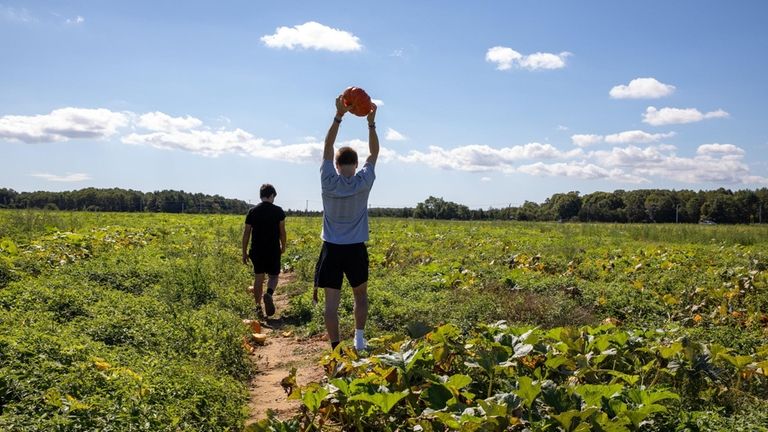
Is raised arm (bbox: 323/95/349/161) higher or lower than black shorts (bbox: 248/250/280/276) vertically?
higher

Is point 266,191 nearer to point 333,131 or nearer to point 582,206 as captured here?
point 333,131

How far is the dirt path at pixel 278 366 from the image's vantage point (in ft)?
14.7

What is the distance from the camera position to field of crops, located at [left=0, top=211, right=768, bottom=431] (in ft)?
11.1

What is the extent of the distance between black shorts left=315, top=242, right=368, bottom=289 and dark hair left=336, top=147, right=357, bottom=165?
30.2 inches

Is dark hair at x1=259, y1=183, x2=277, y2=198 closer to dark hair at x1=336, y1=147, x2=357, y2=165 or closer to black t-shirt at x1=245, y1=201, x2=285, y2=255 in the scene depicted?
black t-shirt at x1=245, y1=201, x2=285, y2=255

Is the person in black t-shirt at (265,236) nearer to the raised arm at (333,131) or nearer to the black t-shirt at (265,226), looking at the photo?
the black t-shirt at (265,226)

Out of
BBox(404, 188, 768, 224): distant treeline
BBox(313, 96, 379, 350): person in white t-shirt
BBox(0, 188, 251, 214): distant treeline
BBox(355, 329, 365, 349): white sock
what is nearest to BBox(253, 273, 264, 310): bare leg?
BBox(313, 96, 379, 350): person in white t-shirt

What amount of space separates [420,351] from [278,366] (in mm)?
2397

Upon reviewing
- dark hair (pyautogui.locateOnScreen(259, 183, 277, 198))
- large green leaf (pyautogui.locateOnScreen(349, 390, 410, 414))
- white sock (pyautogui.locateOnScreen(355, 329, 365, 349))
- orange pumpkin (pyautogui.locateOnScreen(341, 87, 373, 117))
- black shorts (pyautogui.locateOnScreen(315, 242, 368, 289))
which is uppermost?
orange pumpkin (pyautogui.locateOnScreen(341, 87, 373, 117))


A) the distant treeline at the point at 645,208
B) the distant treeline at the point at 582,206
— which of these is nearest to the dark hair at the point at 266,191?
the distant treeline at the point at 582,206

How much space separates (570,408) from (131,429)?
254cm

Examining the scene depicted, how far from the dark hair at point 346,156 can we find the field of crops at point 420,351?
1689 mm

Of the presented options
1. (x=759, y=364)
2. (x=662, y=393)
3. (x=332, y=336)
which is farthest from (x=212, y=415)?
(x=759, y=364)

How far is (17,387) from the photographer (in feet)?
11.8
